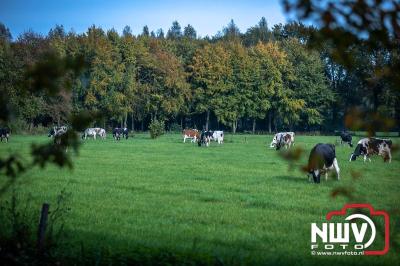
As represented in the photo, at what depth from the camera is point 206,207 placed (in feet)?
39.6

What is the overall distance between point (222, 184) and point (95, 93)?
183 ft

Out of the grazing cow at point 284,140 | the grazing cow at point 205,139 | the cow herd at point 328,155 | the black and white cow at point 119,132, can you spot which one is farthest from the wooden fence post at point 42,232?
the black and white cow at point 119,132

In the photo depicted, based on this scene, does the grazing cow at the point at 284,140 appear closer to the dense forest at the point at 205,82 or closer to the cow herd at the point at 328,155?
the cow herd at the point at 328,155

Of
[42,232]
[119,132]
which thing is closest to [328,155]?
[42,232]

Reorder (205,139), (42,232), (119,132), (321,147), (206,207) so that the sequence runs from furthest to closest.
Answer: (119,132)
(205,139)
(321,147)
(206,207)
(42,232)

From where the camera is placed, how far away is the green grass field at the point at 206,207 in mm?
7826

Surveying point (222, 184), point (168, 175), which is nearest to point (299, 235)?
point (222, 184)

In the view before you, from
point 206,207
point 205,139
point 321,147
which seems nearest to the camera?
point 206,207

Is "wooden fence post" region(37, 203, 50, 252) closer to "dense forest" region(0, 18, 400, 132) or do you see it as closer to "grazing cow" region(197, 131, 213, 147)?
"grazing cow" region(197, 131, 213, 147)

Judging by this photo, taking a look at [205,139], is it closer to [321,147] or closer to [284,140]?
[284,140]

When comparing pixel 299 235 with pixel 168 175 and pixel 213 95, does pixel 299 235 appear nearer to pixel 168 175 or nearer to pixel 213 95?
pixel 168 175

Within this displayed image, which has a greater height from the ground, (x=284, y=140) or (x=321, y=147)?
(x=321, y=147)

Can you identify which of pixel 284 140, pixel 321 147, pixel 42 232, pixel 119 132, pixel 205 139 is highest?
pixel 321 147

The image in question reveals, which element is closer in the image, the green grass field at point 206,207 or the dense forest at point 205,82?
the green grass field at point 206,207
